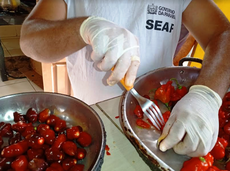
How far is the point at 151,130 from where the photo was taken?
0.66 meters

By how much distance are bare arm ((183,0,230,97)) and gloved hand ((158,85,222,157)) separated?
14 centimetres

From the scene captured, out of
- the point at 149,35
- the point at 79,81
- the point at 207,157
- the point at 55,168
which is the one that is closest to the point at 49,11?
the point at 79,81

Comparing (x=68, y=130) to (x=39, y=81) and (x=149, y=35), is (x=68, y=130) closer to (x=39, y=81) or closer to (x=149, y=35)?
(x=149, y=35)

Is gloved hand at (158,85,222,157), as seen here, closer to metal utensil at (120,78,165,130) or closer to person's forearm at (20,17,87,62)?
metal utensil at (120,78,165,130)

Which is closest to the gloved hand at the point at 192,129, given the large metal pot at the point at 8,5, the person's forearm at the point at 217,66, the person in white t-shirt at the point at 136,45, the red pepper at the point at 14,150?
the person in white t-shirt at the point at 136,45

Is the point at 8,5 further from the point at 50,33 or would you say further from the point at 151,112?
the point at 151,112

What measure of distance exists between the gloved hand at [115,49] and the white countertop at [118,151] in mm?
196

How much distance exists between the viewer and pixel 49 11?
30.1 inches

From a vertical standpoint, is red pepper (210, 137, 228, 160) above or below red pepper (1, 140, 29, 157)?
below

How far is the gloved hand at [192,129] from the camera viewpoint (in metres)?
0.52

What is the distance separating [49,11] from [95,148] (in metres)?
0.54

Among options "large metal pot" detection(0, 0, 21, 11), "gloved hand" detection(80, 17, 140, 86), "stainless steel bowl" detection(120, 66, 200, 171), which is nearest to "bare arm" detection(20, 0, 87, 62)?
"gloved hand" detection(80, 17, 140, 86)

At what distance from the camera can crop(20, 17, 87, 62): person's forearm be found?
2.09ft

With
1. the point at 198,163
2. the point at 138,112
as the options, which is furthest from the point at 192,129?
the point at 138,112
